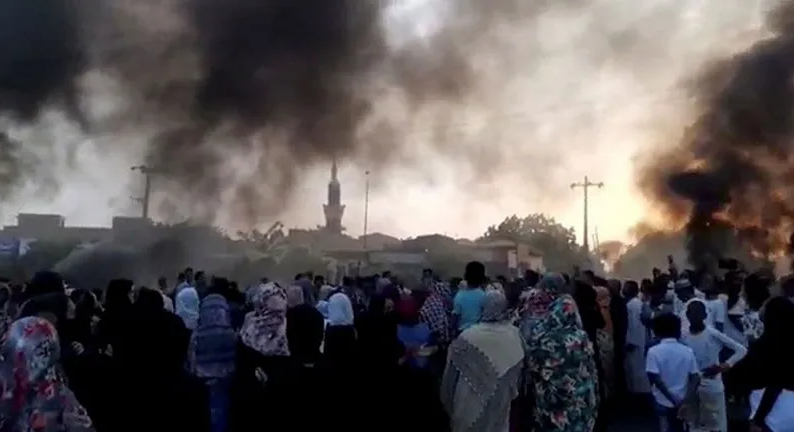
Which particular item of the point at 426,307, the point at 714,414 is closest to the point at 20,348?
the point at 714,414

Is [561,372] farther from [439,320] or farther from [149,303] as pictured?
[439,320]

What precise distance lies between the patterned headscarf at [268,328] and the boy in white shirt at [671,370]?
2700mm

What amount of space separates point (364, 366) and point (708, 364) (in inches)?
153

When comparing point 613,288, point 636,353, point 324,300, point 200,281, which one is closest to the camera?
point 636,353

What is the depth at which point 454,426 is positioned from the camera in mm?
5320

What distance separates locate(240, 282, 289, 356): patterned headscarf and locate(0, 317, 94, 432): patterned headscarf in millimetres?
2615

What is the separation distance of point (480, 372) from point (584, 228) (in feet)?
137

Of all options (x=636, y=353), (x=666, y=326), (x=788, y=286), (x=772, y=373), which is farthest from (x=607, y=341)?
(x=772, y=373)

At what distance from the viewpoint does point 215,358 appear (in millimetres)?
7379

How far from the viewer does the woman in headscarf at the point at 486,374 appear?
Result: 5.33m

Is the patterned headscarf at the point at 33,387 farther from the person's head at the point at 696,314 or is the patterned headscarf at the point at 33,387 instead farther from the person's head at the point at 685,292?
the person's head at the point at 685,292

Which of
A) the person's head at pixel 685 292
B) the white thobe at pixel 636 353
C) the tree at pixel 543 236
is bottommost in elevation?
the white thobe at pixel 636 353

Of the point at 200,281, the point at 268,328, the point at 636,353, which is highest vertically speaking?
the point at 200,281

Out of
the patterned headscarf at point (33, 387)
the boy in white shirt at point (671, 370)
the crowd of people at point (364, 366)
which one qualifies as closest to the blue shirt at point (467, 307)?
the crowd of people at point (364, 366)
